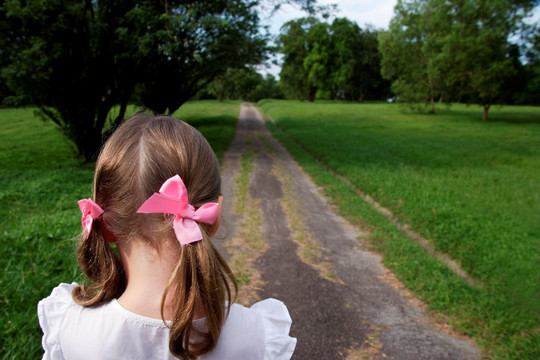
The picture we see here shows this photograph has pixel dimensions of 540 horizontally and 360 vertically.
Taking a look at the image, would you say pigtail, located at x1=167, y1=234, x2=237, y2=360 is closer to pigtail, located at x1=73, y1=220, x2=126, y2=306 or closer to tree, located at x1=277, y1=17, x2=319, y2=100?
pigtail, located at x1=73, y1=220, x2=126, y2=306

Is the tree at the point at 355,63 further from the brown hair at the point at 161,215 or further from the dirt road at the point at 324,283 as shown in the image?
the brown hair at the point at 161,215

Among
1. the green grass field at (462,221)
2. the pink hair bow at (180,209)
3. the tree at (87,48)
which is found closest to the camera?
the pink hair bow at (180,209)

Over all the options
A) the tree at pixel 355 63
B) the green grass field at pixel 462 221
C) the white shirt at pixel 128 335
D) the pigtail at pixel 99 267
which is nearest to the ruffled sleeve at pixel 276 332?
the white shirt at pixel 128 335

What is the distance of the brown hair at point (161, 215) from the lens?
103 centimetres

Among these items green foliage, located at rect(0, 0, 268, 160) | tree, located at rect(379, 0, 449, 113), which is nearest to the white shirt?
green foliage, located at rect(0, 0, 268, 160)

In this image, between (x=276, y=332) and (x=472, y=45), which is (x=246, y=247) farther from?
(x=472, y=45)

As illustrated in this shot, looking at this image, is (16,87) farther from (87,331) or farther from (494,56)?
(494,56)

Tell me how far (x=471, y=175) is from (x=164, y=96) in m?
14.2

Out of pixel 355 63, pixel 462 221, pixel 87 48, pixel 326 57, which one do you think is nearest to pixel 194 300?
pixel 462 221

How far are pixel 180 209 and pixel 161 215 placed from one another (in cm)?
17

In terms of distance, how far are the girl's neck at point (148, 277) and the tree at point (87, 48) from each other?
7.71 metres

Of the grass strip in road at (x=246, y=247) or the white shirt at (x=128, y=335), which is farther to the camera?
the grass strip in road at (x=246, y=247)

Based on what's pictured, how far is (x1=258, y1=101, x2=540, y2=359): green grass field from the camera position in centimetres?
322

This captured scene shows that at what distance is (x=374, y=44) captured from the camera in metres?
59.1
